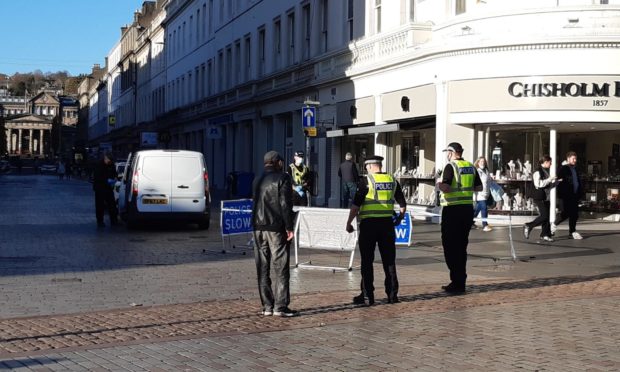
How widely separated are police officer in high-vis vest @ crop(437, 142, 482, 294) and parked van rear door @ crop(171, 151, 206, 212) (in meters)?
10.5

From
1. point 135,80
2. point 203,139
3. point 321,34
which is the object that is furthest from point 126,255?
point 135,80

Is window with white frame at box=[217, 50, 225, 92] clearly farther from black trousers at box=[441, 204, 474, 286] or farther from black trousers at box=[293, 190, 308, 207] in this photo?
black trousers at box=[441, 204, 474, 286]

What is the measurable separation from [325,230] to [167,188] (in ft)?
28.2

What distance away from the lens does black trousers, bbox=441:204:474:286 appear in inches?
452

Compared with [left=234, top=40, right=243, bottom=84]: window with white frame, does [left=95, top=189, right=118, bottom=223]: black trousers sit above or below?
below

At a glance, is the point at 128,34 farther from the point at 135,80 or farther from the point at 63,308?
the point at 63,308

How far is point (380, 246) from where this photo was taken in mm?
10617

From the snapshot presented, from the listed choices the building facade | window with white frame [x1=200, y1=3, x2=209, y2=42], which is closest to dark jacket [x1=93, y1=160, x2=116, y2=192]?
the building facade

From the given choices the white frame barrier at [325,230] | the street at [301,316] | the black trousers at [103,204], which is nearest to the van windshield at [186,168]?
the black trousers at [103,204]

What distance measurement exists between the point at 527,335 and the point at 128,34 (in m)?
101

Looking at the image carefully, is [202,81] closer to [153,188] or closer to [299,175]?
[153,188]

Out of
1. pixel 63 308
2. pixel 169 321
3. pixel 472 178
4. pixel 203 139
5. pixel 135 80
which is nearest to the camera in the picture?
pixel 169 321

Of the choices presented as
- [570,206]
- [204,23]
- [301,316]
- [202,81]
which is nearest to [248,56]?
[202,81]

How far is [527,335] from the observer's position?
8.63 meters
